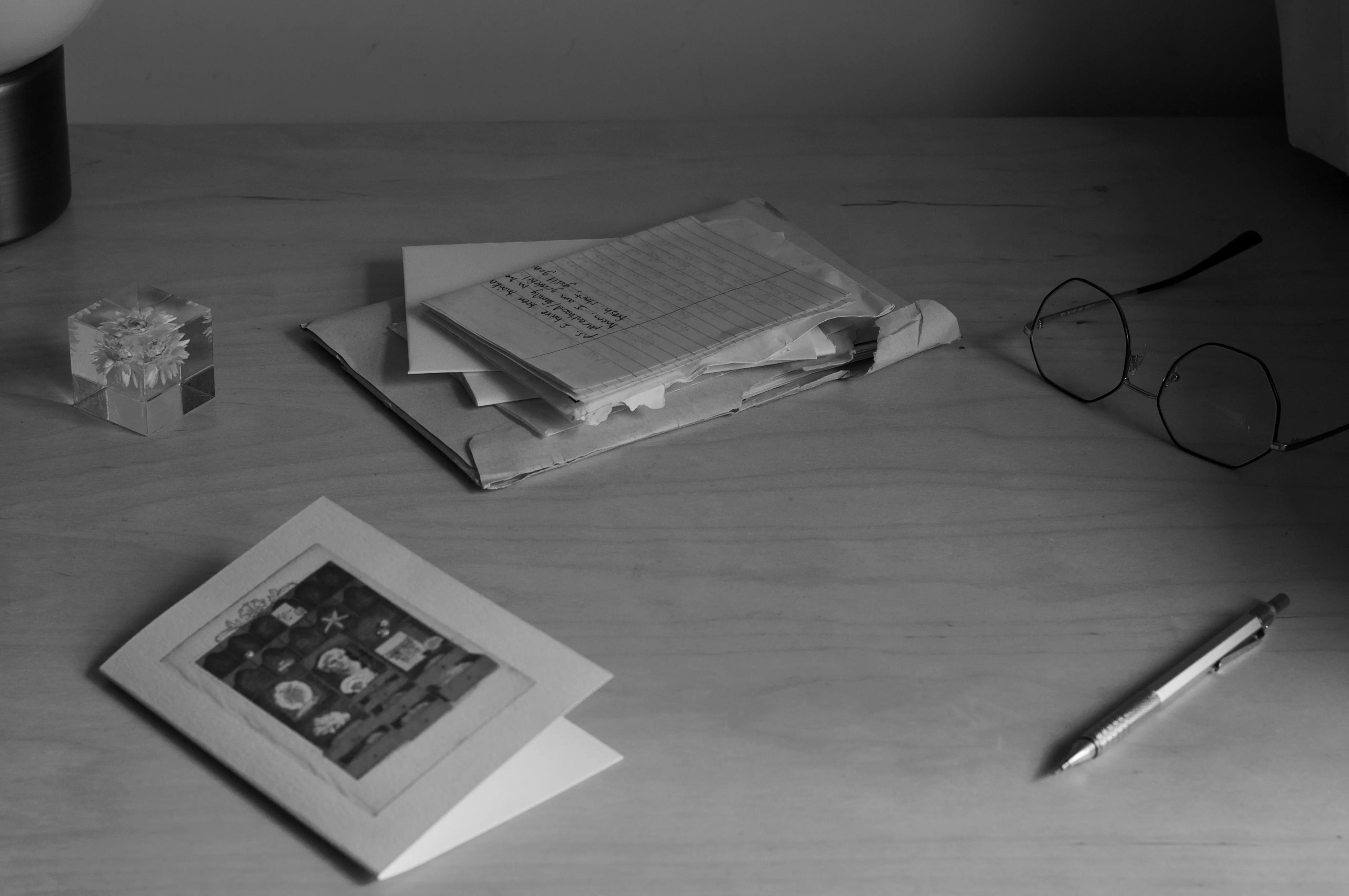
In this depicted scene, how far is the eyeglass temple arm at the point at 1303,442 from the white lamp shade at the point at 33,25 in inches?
29.4

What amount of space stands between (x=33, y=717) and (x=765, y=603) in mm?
325

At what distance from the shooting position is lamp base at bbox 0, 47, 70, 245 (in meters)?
0.84

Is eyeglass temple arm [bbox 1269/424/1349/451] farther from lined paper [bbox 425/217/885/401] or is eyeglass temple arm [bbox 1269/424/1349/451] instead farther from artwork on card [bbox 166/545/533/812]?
artwork on card [bbox 166/545/533/812]

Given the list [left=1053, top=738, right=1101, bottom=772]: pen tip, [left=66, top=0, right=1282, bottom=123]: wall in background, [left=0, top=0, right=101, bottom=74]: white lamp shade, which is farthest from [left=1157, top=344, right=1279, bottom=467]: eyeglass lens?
[left=0, top=0, right=101, bottom=74]: white lamp shade

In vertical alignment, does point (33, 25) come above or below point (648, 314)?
above

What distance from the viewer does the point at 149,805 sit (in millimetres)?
529

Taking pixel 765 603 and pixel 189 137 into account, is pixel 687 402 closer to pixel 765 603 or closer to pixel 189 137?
pixel 765 603

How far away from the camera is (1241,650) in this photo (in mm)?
637

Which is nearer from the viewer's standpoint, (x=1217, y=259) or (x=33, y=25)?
(x=33, y=25)

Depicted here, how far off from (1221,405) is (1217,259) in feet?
0.56

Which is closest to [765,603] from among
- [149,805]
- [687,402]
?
[687,402]

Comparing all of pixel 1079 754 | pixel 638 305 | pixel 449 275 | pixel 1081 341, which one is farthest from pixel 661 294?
pixel 1079 754

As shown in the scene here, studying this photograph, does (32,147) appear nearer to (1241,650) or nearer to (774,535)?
(774,535)

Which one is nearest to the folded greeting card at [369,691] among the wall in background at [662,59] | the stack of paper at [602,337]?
the stack of paper at [602,337]
